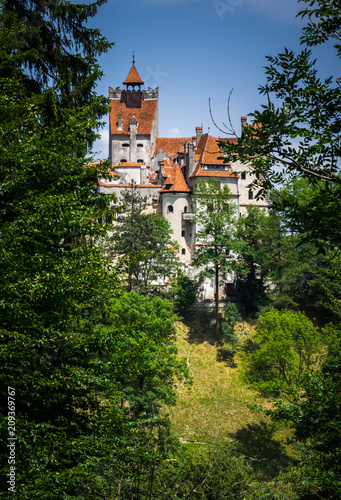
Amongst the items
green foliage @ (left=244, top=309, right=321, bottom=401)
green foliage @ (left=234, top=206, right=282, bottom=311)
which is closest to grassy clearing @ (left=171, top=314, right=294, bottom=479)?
green foliage @ (left=244, top=309, right=321, bottom=401)

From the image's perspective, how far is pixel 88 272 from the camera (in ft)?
25.4

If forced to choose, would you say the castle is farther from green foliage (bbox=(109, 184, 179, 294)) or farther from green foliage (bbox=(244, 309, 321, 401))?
green foliage (bbox=(244, 309, 321, 401))

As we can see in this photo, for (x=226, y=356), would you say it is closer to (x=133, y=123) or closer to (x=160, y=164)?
(x=160, y=164)

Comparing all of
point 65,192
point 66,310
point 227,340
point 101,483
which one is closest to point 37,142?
point 65,192

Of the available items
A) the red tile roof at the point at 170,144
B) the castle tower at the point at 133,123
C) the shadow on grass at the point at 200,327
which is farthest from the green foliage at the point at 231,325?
the red tile roof at the point at 170,144

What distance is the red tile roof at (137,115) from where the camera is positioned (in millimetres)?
58719

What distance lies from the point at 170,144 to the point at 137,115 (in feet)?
20.1

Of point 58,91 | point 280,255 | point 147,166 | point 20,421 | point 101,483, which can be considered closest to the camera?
point 20,421

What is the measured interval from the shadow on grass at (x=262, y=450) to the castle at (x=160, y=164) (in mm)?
17667

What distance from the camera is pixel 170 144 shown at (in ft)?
202

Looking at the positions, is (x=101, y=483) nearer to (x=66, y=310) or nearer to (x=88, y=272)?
(x=66, y=310)

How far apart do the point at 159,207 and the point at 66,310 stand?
133ft

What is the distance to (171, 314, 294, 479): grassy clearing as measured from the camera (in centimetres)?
2370

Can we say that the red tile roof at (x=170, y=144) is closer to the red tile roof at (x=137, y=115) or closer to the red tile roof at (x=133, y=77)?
the red tile roof at (x=137, y=115)
